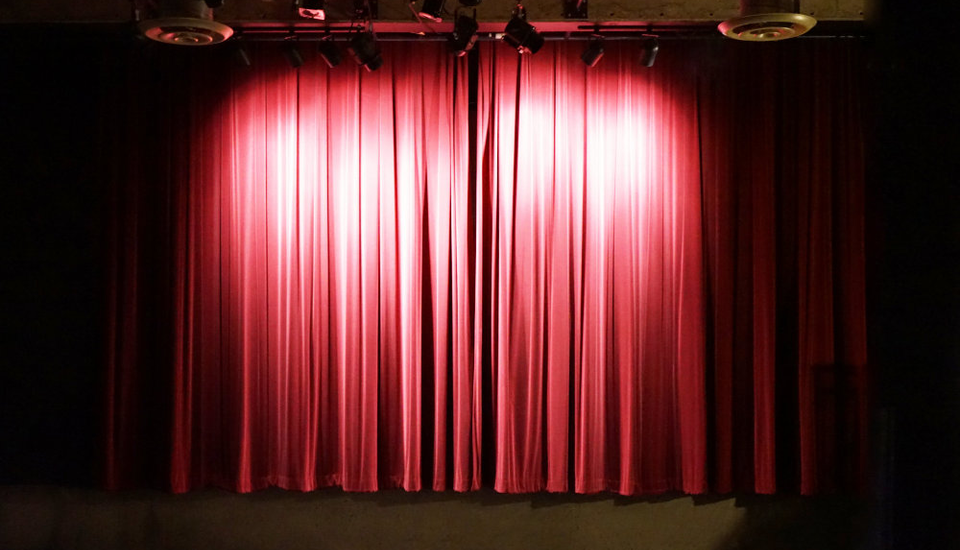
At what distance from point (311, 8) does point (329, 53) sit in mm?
359

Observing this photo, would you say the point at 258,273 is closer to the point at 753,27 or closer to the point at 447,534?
the point at 447,534

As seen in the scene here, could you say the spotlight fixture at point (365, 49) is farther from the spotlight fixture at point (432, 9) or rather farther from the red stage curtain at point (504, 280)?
the red stage curtain at point (504, 280)

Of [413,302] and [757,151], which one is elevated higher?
[757,151]

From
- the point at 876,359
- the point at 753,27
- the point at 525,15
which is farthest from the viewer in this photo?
the point at 525,15

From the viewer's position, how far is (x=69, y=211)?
4.87m

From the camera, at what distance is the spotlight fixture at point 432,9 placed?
4.16 metres

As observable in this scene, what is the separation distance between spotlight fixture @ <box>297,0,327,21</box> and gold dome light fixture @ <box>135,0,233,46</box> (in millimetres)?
439

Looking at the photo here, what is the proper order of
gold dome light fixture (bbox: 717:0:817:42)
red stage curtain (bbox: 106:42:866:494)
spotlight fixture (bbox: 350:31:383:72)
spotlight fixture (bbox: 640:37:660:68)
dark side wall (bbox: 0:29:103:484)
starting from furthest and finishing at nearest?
dark side wall (bbox: 0:29:103:484)
red stage curtain (bbox: 106:42:866:494)
spotlight fixture (bbox: 640:37:660:68)
spotlight fixture (bbox: 350:31:383:72)
gold dome light fixture (bbox: 717:0:817:42)

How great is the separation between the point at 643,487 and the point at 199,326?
9.03 ft

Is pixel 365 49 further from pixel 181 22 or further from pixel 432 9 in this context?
pixel 181 22

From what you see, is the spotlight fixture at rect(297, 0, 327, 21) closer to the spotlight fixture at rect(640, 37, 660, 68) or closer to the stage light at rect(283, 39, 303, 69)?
the stage light at rect(283, 39, 303, 69)

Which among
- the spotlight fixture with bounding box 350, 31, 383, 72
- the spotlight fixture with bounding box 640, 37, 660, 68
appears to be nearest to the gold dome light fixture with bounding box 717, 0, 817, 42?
the spotlight fixture with bounding box 640, 37, 660, 68

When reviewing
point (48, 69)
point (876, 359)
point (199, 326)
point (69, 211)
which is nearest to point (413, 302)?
point (199, 326)

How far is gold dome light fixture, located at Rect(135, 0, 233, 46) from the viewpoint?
3.61 metres
